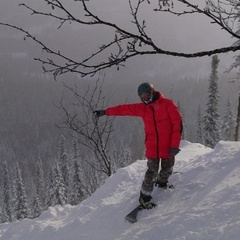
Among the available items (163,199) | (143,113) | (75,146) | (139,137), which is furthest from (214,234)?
(139,137)

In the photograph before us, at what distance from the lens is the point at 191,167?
7.41 meters

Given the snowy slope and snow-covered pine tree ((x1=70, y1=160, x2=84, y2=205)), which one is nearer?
the snowy slope

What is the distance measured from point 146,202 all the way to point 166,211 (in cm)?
44

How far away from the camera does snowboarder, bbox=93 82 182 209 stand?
620 centimetres

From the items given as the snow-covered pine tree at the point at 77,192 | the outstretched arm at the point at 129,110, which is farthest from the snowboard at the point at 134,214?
the snow-covered pine tree at the point at 77,192

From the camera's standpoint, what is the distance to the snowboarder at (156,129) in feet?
20.3

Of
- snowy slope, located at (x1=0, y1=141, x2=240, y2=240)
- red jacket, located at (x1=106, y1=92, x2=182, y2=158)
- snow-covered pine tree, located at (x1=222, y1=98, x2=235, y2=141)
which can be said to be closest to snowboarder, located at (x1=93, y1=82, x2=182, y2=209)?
red jacket, located at (x1=106, y1=92, x2=182, y2=158)

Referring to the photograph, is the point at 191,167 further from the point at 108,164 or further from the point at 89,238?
the point at 108,164

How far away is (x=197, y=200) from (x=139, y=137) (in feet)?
395

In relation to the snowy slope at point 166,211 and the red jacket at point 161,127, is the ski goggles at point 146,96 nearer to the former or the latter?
the red jacket at point 161,127

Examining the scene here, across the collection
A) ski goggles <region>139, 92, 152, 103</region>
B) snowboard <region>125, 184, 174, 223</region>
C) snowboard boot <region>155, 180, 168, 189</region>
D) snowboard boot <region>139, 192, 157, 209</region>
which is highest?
ski goggles <region>139, 92, 152, 103</region>

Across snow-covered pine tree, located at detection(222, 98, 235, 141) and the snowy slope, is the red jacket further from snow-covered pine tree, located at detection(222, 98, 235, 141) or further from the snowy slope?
snow-covered pine tree, located at detection(222, 98, 235, 141)

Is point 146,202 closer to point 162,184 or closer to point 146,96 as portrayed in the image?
point 162,184

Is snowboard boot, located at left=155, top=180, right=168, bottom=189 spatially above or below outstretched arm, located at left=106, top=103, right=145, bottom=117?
below
